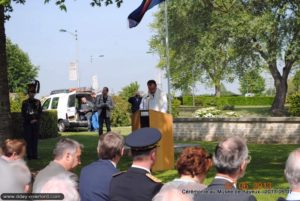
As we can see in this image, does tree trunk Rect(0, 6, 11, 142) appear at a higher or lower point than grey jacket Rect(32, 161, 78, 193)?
higher

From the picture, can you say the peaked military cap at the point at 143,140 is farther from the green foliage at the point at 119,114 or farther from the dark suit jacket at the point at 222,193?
the green foliage at the point at 119,114

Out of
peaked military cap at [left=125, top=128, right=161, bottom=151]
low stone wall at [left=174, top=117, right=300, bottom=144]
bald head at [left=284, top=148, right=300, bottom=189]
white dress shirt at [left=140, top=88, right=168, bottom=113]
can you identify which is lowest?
low stone wall at [left=174, top=117, right=300, bottom=144]

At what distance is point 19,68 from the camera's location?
2704 inches

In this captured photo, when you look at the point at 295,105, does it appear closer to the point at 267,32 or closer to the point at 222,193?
the point at 267,32

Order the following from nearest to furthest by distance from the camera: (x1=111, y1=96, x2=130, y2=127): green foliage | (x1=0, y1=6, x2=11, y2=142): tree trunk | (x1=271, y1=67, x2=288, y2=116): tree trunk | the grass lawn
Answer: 1. the grass lawn
2. (x1=0, y1=6, x2=11, y2=142): tree trunk
3. (x1=111, y1=96, x2=130, y2=127): green foliage
4. (x1=271, y1=67, x2=288, y2=116): tree trunk

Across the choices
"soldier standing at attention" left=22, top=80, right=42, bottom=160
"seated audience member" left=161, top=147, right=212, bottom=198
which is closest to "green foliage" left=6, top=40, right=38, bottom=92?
"soldier standing at attention" left=22, top=80, right=42, bottom=160

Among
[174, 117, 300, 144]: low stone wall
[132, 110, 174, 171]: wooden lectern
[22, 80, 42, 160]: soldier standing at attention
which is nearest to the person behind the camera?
[132, 110, 174, 171]: wooden lectern

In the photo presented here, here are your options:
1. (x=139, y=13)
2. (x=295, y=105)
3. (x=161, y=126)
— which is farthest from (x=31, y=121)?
(x=295, y=105)

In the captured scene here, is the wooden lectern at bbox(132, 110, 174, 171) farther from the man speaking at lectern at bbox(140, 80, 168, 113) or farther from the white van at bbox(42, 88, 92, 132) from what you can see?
the white van at bbox(42, 88, 92, 132)

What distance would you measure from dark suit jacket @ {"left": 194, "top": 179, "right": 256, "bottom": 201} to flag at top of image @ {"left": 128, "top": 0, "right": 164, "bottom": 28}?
903cm

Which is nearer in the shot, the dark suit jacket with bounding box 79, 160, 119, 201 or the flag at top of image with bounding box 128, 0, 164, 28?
the dark suit jacket with bounding box 79, 160, 119, 201

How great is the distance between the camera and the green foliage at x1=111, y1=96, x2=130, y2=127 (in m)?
28.7

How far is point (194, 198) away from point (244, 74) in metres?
35.3

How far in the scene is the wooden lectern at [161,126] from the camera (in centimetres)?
1126
